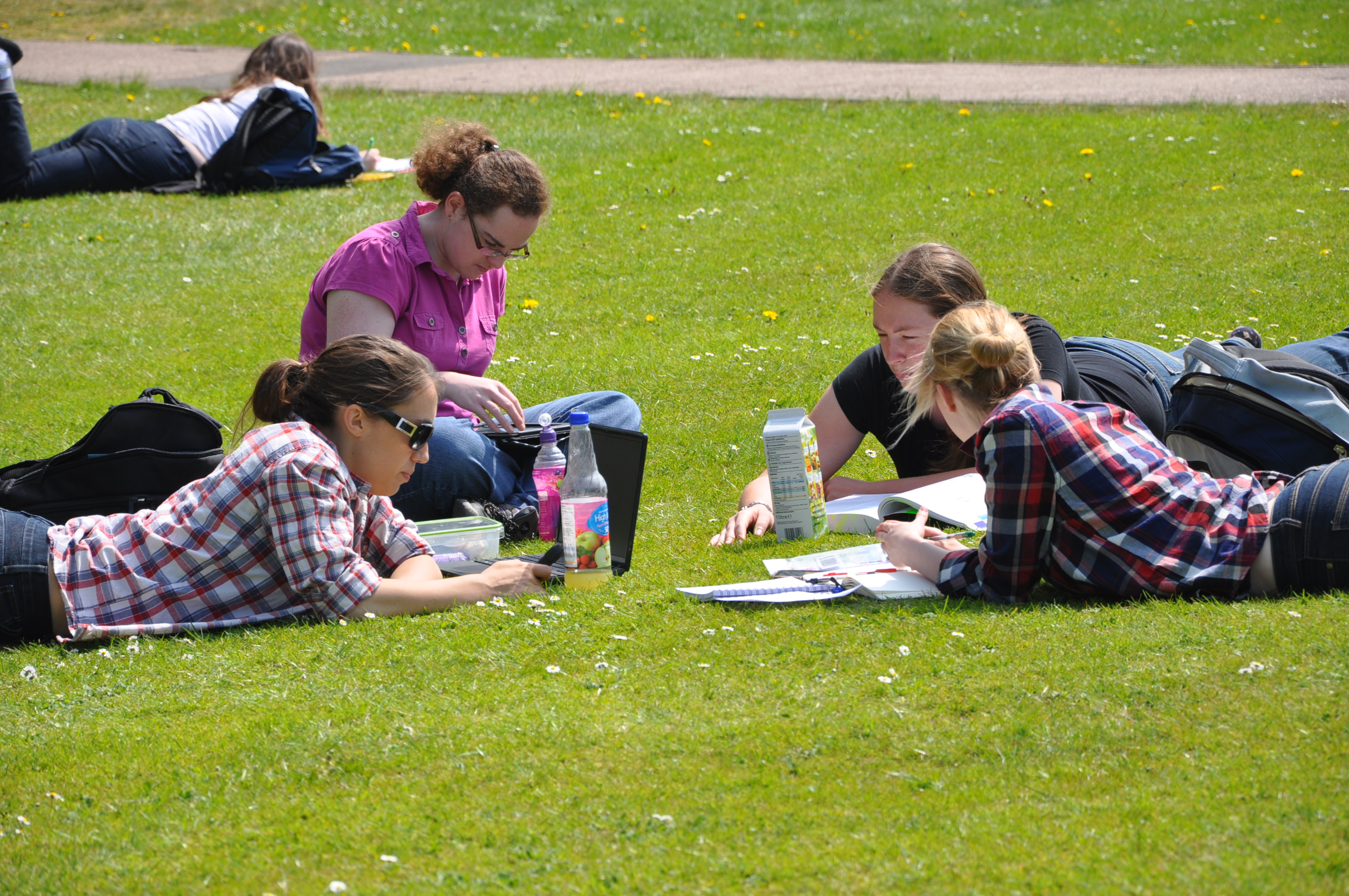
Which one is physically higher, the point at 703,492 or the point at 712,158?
the point at 712,158

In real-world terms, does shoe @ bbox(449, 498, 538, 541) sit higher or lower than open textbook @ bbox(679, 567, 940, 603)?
lower

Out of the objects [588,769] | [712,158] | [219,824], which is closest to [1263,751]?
[588,769]

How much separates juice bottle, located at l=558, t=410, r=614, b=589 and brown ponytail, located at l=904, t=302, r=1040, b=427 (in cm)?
102

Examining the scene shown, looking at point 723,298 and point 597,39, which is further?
point 597,39

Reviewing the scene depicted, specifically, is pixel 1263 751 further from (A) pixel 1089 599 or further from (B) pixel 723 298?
(B) pixel 723 298

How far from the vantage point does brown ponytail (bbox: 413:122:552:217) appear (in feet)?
17.1

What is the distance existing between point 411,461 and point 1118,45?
572 inches

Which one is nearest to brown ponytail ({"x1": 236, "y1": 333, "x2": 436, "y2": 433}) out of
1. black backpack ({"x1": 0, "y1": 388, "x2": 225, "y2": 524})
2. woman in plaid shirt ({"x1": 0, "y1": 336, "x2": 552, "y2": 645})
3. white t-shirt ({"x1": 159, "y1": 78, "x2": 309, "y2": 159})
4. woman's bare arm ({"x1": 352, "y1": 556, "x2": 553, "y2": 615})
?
woman in plaid shirt ({"x1": 0, "y1": 336, "x2": 552, "y2": 645})

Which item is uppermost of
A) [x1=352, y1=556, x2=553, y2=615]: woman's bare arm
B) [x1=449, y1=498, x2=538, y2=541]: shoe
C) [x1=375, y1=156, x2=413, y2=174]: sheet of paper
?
[x1=375, y1=156, x2=413, y2=174]: sheet of paper

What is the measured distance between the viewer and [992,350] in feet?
12.9

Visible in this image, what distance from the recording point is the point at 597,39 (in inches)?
707

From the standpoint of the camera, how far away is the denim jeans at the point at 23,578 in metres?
4.12

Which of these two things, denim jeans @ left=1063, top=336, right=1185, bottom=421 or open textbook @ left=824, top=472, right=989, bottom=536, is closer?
open textbook @ left=824, top=472, right=989, bottom=536

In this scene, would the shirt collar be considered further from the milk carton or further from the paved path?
the paved path
